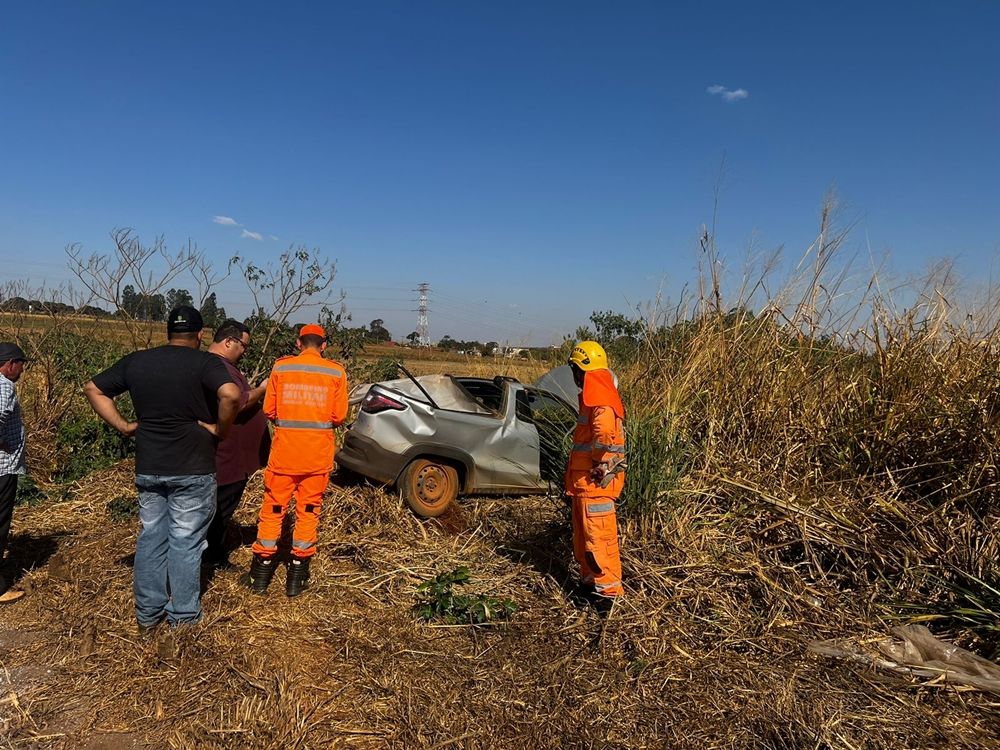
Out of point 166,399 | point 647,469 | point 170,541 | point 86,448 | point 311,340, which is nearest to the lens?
point 166,399

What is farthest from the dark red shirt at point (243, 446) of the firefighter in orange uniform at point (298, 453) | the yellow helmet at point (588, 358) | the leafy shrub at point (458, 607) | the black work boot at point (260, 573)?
the yellow helmet at point (588, 358)

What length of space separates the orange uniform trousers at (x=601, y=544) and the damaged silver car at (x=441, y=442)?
186 centimetres

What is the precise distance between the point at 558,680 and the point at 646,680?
47 cm

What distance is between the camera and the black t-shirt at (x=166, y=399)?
319 centimetres

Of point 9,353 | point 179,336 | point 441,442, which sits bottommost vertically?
point 441,442

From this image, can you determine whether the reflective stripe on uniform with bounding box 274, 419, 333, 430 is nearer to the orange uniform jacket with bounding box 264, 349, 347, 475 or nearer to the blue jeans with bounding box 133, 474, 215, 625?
the orange uniform jacket with bounding box 264, 349, 347, 475

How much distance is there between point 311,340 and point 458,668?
2.29 m

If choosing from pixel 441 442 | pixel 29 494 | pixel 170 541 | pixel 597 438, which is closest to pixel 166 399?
pixel 170 541

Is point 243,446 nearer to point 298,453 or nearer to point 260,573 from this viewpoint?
point 298,453

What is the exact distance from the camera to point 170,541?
10.8 ft

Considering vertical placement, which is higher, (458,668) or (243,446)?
(243,446)

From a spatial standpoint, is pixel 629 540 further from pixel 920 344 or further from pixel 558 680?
pixel 920 344

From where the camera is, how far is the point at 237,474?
4109 millimetres

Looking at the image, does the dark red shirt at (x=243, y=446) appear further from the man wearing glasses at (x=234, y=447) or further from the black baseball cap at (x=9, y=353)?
the black baseball cap at (x=9, y=353)
